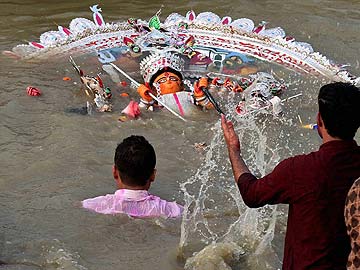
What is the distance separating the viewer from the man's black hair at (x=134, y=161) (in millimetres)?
3201

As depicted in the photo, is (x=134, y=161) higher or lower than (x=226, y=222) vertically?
higher

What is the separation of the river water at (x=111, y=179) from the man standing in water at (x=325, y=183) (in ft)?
3.47

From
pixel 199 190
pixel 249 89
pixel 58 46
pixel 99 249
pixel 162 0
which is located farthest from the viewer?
pixel 162 0

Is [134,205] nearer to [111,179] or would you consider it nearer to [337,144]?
[111,179]

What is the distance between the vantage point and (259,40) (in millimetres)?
6430

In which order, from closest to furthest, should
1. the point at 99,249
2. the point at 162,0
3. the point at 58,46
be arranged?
the point at 99,249, the point at 58,46, the point at 162,0

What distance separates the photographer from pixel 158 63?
548 cm

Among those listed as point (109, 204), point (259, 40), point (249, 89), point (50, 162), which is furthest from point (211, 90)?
point (109, 204)

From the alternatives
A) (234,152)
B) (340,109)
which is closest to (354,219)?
(340,109)

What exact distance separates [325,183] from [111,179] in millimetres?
2224

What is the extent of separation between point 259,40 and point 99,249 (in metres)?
3.67

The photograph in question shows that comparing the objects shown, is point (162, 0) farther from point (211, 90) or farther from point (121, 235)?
point (121, 235)

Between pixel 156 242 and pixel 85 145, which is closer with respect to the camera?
pixel 156 242

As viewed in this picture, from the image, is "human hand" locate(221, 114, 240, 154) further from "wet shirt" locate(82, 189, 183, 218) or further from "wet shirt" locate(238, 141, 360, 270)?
"wet shirt" locate(82, 189, 183, 218)
